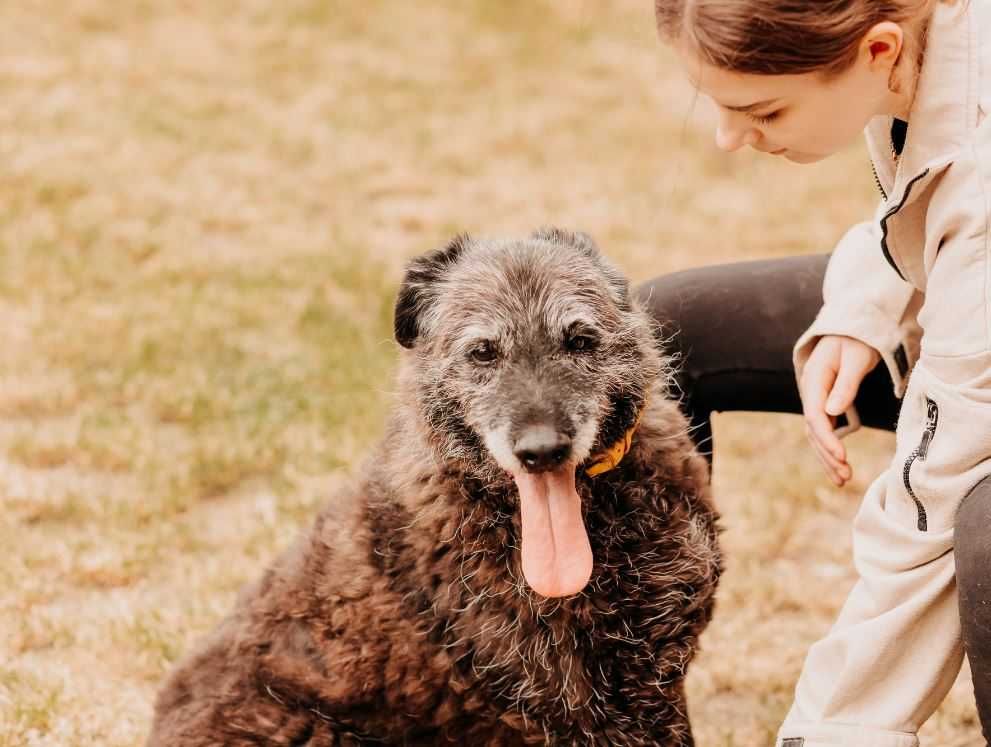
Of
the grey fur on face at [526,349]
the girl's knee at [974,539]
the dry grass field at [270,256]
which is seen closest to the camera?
the girl's knee at [974,539]

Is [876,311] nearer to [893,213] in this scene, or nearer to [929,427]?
[893,213]

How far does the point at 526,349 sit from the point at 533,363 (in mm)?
49

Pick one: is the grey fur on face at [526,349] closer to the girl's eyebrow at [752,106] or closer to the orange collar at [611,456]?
the orange collar at [611,456]

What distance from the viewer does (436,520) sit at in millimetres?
3420

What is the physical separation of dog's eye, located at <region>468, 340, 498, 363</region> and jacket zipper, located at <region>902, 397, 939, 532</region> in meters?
1.14

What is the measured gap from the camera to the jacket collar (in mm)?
2723

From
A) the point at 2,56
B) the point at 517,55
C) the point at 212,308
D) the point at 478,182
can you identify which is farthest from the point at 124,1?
the point at 212,308

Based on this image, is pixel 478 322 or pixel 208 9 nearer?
pixel 478 322

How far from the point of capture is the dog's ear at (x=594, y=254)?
141 inches

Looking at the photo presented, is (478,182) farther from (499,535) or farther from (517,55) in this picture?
(499,535)

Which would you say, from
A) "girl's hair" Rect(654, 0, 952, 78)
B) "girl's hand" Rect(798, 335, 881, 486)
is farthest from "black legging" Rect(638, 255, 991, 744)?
"girl's hair" Rect(654, 0, 952, 78)

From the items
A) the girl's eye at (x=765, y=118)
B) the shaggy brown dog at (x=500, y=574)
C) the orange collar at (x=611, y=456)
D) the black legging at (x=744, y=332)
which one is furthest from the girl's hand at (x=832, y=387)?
the girl's eye at (x=765, y=118)

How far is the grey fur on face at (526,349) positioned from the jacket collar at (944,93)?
0.93 m

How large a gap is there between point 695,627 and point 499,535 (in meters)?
0.64
